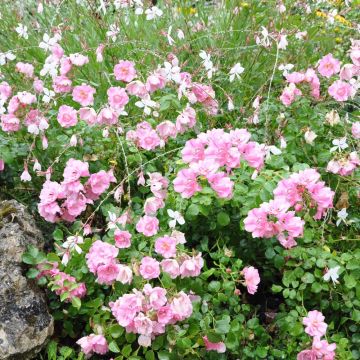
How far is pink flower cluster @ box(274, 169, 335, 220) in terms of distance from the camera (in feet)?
6.20

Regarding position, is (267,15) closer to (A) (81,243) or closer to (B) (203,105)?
(B) (203,105)

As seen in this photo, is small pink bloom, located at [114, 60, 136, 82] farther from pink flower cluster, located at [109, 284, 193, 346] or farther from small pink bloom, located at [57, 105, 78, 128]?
pink flower cluster, located at [109, 284, 193, 346]

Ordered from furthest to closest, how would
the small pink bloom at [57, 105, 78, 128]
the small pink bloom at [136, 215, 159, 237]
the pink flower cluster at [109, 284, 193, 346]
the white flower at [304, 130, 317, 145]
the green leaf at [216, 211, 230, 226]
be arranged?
the small pink bloom at [57, 105, 78, 128], the white flower at [304, 130, 317, 145], the green leaf at [216, 211, 230, 226], the small pink bloom at [136, 215, 159, 237], the pink flower cluster at [109, 284, 193, 346]

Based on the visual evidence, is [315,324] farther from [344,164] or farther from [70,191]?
[70,191]

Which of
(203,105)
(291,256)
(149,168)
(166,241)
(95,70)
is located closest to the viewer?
(166,241)

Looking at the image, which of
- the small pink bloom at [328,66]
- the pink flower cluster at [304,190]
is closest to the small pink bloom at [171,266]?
the pink flower cluster at [304,190]

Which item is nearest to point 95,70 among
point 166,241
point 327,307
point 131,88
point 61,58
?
point 61,58

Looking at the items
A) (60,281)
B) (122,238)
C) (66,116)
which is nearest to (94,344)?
(60,281)

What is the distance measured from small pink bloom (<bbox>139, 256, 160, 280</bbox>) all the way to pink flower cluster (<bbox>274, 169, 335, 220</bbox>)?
456 mm

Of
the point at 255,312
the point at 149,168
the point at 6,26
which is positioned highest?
the point at 6,26

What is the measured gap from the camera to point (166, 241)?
1863 millimetres

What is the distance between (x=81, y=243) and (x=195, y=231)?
18.7 inches

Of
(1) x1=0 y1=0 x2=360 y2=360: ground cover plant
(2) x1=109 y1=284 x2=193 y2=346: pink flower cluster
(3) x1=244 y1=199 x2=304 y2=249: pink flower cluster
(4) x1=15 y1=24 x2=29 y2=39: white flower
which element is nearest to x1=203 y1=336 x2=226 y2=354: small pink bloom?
(1) x1=0 y1=0 x2=360 y2=360: ground cover plant

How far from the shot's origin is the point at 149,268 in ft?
6.00
